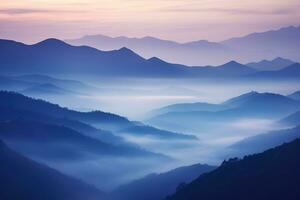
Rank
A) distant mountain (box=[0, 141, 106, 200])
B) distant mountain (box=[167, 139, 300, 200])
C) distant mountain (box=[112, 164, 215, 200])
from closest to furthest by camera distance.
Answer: distant mountain (box=[167, 139, 300, 200])
distant mountain (box=[0, 141, 106, 200])
distant mountain (box=[112, 164, 215, 200])

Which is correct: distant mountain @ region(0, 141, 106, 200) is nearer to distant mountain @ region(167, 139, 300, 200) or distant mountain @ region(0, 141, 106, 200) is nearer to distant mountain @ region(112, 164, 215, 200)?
distant mountain @ region(112, 164, 215, 200)

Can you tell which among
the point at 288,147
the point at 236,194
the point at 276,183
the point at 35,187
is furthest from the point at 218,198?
the point at 35,187

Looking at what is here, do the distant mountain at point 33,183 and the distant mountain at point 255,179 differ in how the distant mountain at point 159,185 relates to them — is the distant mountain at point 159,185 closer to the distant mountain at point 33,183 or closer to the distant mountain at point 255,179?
the distant mountain at point 33,183

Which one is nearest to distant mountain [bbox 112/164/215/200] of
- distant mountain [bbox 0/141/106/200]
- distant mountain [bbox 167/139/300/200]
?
distant mountain [bbox 0/141/106/200]

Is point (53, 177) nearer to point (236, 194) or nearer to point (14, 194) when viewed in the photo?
point (14, 194)

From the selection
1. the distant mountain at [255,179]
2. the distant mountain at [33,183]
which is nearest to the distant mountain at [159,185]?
the distant mountain at [33,183]

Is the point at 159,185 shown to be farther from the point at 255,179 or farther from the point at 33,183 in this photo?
the point at 255,179
